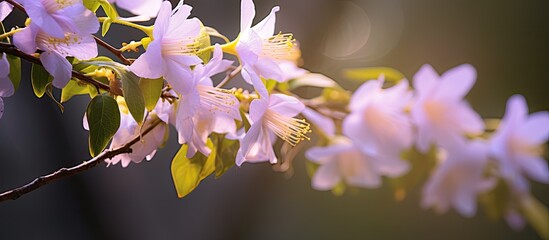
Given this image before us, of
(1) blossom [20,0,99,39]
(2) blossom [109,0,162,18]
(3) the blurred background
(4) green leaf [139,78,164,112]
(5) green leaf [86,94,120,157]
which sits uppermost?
(1) blossom [20,0,99,39]

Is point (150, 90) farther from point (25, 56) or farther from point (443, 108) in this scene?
point (443, 108)

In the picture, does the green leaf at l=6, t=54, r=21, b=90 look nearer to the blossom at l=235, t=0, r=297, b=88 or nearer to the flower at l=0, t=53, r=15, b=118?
the flower at l=0, t=53, r=15, b=118

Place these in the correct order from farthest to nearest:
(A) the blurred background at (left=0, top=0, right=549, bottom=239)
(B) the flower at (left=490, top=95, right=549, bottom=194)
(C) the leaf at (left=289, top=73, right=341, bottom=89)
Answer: (A) the blurred background at (left=0, top=0, right=549, bottom=239) → (B) the flower at (left=490, top=95, right=549, bottom=194) → (C) the leaf at (left=289, top=73, right=341, bottom=89)

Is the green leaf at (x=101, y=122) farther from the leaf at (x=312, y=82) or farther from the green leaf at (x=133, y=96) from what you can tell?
the leaf at (x=312, y=82)

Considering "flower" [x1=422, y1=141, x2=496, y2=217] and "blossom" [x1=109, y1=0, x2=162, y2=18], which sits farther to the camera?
"flower" [x1=422, y1=141, x2=496, y2=217]

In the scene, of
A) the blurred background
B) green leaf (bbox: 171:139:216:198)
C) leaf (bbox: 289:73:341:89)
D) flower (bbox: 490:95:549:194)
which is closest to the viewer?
green leaf (bbox: 171:139:216:198)

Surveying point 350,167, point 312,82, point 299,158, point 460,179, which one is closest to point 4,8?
point 312,82

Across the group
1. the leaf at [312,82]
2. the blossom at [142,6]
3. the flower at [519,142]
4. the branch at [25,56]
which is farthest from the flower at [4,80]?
the flower at [519,142]

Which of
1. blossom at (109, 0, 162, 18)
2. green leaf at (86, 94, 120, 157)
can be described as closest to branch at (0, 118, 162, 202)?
green leaf at (86, 94, 120, 157)
